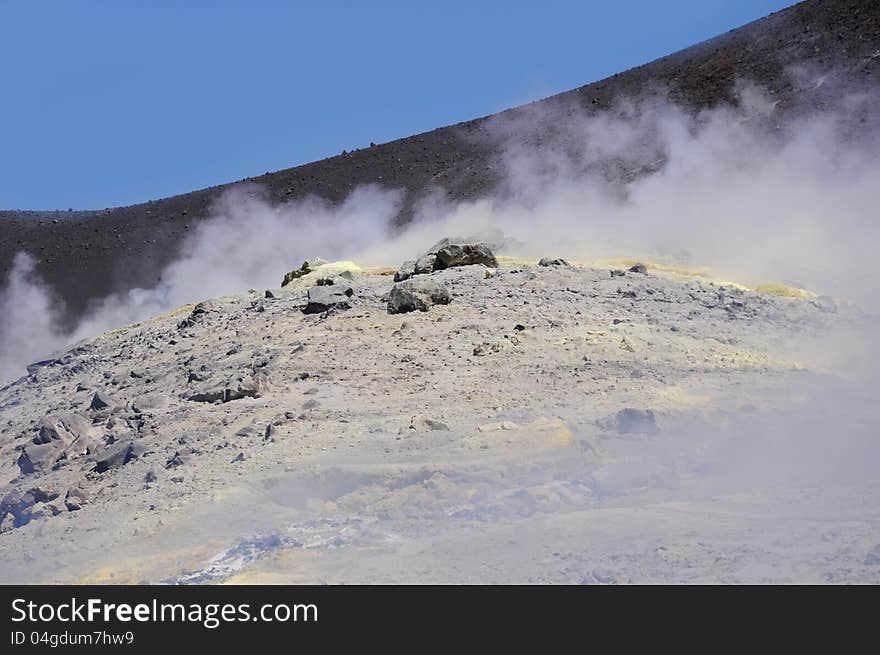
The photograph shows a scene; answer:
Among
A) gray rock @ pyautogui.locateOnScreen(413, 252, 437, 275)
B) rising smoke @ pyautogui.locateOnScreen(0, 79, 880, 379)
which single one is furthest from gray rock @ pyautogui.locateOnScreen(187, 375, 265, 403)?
rising smoke @ pyautogui.locateOnScreen(0, 79, 880, 379)

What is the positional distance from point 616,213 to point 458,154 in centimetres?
1233

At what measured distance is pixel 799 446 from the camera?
23.5ft

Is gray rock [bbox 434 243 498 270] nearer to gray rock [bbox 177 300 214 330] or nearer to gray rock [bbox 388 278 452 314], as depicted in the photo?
gray rock [bbox 388 278 452 314]

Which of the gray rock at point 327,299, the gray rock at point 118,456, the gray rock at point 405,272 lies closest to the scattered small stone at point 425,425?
the gray rock at point 118,456

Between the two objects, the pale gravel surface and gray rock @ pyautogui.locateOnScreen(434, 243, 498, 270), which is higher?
gray rock @ pyautogui.locateOnScreen(434, 243, 498, 270)

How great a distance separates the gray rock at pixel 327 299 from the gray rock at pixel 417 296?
20.7 inches

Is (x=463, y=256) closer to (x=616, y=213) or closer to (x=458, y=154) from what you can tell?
(x=616, y=213)

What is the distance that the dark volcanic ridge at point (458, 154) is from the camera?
3070 centimetres

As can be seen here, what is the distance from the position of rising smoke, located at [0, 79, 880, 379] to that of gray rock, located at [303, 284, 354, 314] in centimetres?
563

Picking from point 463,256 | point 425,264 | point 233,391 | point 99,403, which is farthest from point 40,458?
point 463,256

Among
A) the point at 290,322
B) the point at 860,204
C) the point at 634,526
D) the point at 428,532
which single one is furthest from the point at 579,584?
the point at 860,204

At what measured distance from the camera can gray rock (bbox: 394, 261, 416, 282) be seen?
41.2ft

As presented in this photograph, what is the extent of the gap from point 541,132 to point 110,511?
98.4 ft

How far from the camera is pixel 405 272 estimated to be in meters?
12.9
